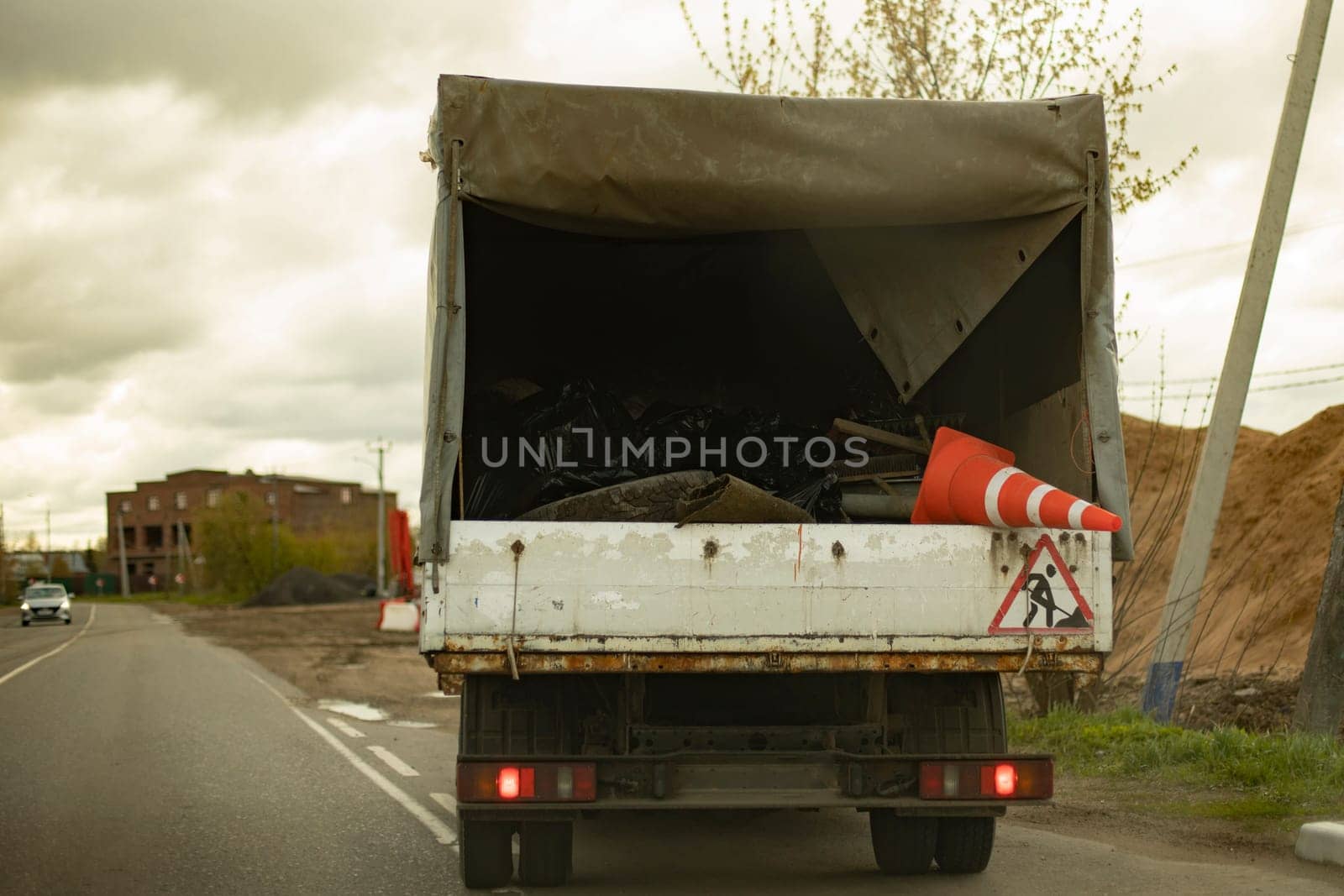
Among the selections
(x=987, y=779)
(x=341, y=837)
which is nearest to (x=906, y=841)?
(x=987, y=779)

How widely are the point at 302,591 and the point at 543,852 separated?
222 feet

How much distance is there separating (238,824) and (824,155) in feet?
16.2

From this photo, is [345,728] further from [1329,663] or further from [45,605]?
[45,605]

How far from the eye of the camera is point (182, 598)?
102125mm

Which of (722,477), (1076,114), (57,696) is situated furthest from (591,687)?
(57,696)

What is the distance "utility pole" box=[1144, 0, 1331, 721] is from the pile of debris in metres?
3.44

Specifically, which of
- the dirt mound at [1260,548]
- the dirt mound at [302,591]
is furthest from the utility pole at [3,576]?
the dirt mound at [1260,548]

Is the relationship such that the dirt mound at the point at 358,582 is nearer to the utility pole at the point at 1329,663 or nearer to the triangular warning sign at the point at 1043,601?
the utility pole at the point at 1329,663

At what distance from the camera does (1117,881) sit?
18.9 feet

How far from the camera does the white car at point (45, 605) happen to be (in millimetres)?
49000

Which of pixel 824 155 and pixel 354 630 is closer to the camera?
pixel 824 155

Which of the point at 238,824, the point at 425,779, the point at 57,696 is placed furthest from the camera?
the point at 57,696

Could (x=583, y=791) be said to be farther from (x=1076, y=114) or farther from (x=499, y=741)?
(x=1076, y=114)

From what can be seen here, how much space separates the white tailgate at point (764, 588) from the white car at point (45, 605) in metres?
49.5
